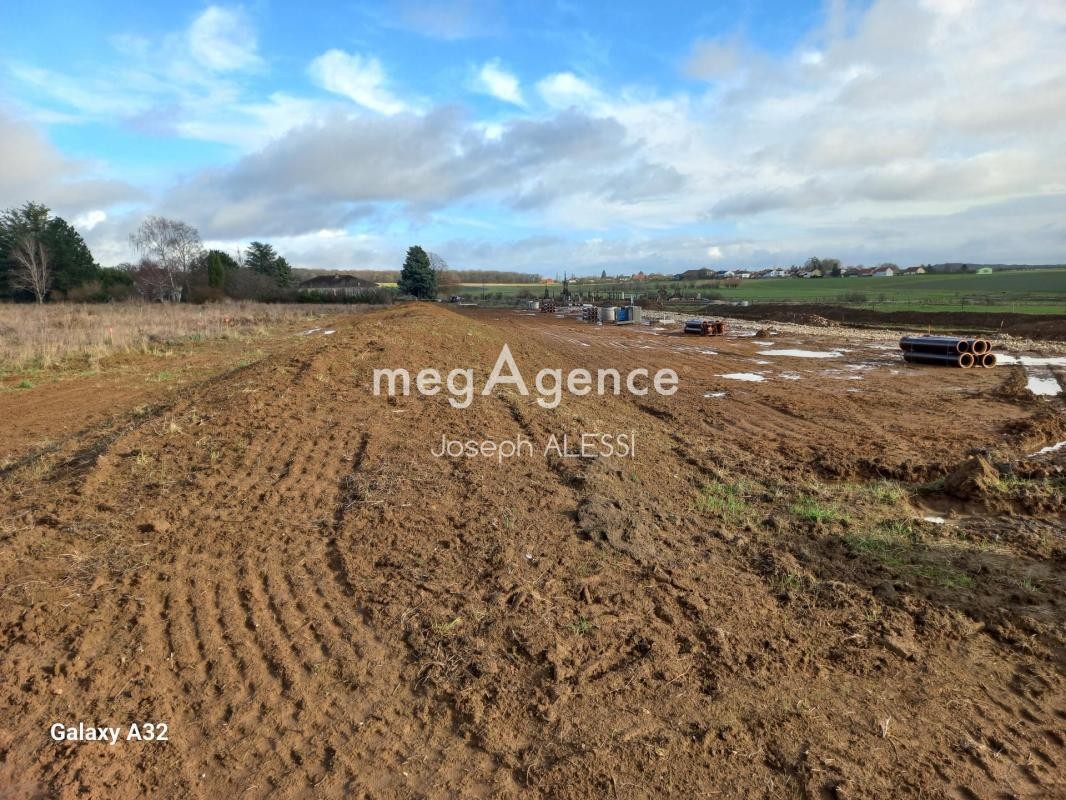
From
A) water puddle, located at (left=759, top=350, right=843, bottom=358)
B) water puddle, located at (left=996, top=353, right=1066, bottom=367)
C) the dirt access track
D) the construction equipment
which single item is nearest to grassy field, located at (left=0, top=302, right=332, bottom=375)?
the dirt access track

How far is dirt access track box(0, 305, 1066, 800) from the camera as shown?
257cm

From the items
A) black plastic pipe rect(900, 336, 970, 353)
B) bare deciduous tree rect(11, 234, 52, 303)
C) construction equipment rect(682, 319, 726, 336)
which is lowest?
black plastic pipe rect(900, 336, 970, 353)

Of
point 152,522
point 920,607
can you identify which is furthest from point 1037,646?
point 152,522

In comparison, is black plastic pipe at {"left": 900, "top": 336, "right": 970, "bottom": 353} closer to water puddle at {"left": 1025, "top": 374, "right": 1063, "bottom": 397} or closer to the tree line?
water puddle at {"left": 1025, "top": 374, "right": 1063, "bottom": 397}

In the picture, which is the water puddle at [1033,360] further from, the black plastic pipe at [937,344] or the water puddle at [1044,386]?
the black plastic pipe at [937,344]

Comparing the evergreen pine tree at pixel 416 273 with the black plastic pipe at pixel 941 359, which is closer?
the black plastic pipe at pixel 941 359

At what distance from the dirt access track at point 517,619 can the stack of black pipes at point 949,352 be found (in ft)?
30.3

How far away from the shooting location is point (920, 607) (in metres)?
3.82

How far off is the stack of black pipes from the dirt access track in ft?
30.3

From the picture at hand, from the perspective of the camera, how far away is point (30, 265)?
135 ft

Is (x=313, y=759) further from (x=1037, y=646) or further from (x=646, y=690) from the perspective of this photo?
(x=1037, y=646)

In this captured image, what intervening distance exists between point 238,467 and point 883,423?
969 centimetres

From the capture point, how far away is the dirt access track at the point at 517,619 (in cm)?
257

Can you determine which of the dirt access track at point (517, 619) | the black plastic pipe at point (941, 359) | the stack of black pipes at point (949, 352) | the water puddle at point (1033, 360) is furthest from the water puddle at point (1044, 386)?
the dirt access track at point (517, 619)
